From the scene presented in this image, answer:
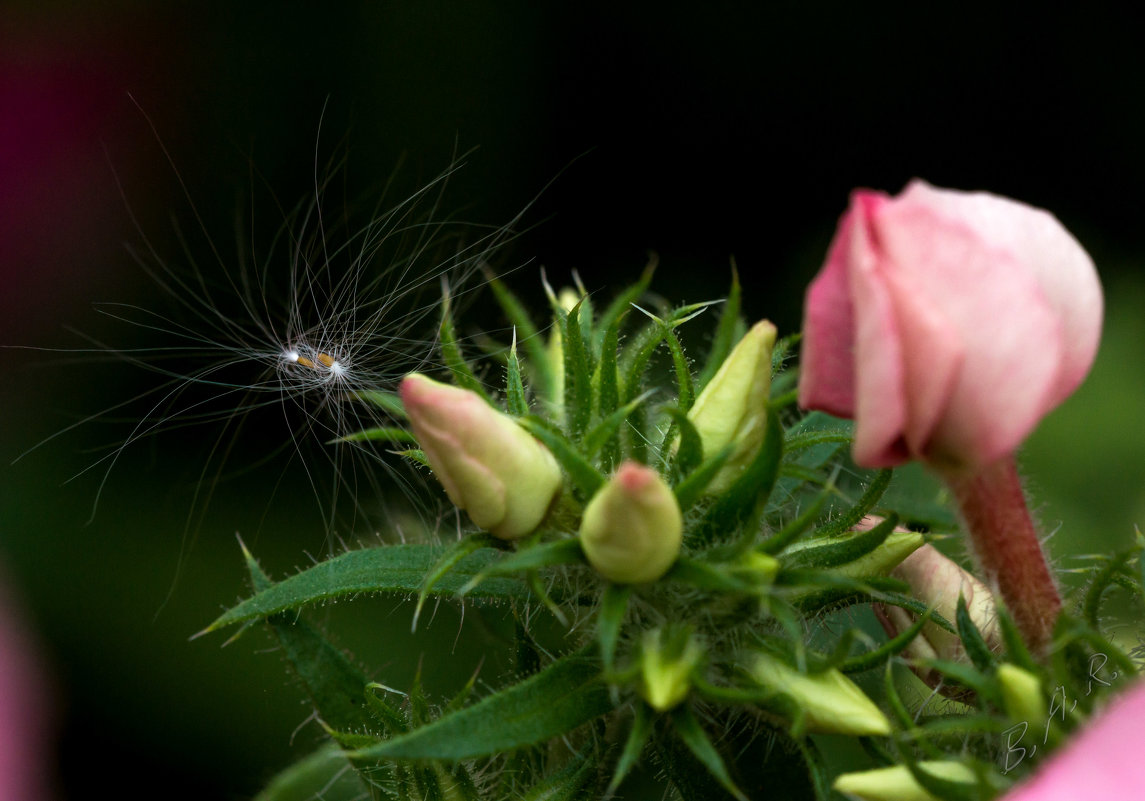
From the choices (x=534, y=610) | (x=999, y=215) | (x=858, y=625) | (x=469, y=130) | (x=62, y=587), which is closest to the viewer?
(x=999, y=215)

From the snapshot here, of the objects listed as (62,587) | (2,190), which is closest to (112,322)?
(2,190)

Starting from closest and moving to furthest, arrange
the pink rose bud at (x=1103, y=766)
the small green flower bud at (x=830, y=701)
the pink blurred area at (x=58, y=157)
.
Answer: the pink rose bud at (x=1103, y=766) → the small green flower bud at (x=830, y=701) → the pink blurred area at (x=58, y=157)

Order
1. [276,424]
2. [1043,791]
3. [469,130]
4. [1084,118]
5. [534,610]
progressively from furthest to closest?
[1084,118] → [469,130] → [276,424] → [534,610] → [1043,791]

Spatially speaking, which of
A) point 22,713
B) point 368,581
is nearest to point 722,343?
point 368,581

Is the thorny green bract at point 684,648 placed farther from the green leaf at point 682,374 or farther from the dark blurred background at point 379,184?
the dark blurred background at point 379,184

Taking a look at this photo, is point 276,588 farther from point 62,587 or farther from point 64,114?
point 64,114

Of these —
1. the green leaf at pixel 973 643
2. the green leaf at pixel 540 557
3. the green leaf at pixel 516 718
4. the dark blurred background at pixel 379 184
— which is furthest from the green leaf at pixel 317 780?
the dark blurred background at pixel 379 184

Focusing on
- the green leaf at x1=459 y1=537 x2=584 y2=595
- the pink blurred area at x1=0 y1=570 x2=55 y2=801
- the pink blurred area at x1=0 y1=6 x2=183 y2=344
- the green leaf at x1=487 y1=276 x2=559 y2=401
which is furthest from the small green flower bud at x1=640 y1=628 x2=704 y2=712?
the pink blurred area at x1=0 y1=6 x2=183 y2=344
